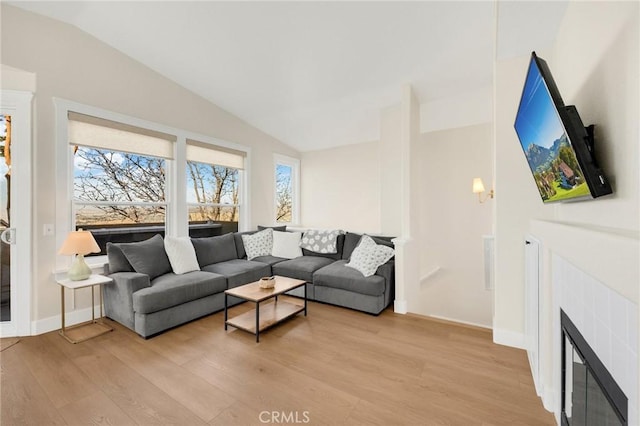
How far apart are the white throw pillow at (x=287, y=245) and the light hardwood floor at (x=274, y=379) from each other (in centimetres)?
163

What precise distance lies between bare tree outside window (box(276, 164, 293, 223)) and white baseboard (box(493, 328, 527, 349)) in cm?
411

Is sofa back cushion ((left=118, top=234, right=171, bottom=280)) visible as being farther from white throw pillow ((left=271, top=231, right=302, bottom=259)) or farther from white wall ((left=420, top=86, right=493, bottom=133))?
white wall ((left=420, top=86, right=493, bottom=133))

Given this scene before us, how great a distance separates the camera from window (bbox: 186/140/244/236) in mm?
4172

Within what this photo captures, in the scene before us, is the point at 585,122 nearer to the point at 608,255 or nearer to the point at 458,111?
the point at 608,255

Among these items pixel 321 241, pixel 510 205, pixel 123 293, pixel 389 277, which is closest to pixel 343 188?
pixel 321 241

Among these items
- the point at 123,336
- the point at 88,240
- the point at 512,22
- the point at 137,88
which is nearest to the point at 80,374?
the point at 123,336

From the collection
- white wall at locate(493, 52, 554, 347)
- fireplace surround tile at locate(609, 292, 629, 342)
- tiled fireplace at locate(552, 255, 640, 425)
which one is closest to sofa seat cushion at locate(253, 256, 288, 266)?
white wall at locate(493, 52, 554, 347)

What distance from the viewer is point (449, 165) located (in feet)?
15.5

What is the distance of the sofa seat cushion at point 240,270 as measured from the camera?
3407mm

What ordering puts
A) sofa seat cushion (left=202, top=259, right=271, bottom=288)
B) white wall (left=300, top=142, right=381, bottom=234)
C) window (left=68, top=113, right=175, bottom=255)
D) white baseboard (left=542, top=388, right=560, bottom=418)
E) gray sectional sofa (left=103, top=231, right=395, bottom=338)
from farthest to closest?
white wall (left=300, top=142, right=381, bottom=234)
sofa seat cushion (left=202, top=259, right=271, bottom=288)
window (left=68, top=113, right=175, bottom=255)
gray sectional sofa (left=103, top=231, right=395, bottom=338)
white baseboard (left=542, top=388, right=560, bottom=418)

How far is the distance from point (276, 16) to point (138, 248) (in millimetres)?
2746

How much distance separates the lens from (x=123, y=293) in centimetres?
274

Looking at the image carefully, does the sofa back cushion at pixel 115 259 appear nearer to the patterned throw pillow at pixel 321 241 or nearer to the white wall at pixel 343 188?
the patterned throw pillow at pixel 321 241

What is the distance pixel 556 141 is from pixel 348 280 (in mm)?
2447
